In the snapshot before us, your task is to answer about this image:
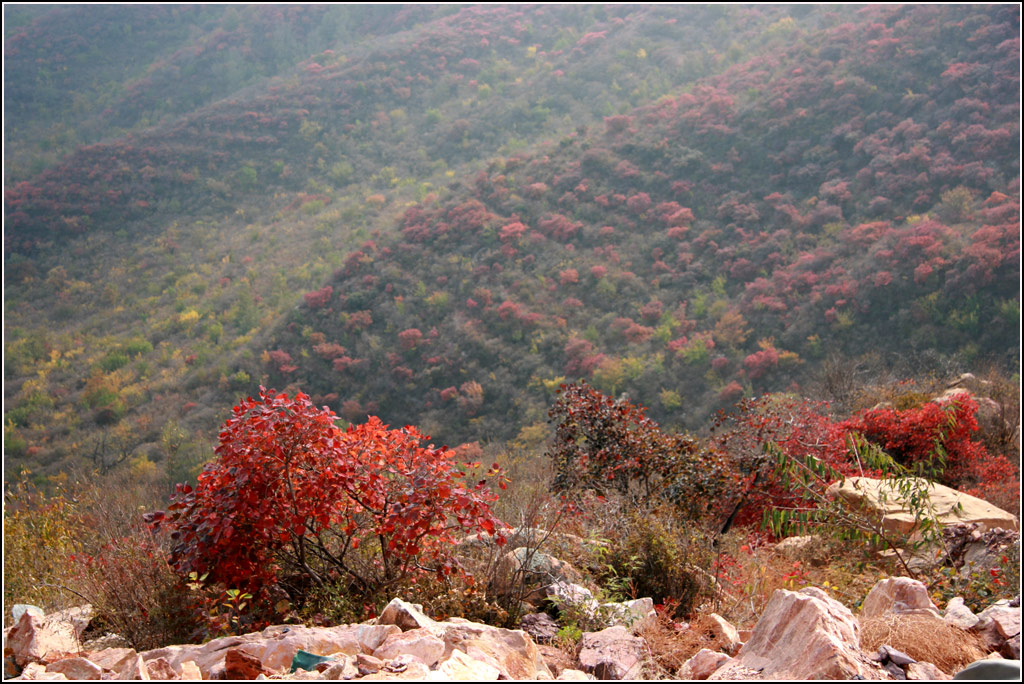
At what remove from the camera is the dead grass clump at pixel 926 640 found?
3.01 metres

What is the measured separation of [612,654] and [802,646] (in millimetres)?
880

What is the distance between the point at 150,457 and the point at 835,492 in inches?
524

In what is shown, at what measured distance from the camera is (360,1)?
39.4 metres

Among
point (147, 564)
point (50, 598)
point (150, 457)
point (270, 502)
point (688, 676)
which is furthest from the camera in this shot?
point (150, 457)

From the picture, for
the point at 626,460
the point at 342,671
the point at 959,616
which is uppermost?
the point at 342,671

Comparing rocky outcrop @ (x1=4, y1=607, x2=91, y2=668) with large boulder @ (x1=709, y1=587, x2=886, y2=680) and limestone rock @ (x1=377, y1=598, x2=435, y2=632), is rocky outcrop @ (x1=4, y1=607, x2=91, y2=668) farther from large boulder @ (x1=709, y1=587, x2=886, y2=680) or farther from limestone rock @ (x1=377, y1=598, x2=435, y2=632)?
large boulder @ (x1=709, y1=587, x2=886, y2=680)

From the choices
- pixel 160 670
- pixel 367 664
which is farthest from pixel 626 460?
pixel 160 670

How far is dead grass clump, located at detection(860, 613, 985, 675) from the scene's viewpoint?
3.01 meters

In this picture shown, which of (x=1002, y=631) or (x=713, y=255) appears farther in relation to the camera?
(x=713, y=255)

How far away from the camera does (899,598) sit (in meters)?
3.77

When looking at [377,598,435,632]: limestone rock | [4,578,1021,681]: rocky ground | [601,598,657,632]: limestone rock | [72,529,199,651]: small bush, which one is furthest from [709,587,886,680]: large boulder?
[72,529,199,651]: small bush

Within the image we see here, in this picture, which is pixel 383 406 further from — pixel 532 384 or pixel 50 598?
pixel 50 598

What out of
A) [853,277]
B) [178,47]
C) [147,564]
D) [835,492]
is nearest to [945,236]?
[853,277]

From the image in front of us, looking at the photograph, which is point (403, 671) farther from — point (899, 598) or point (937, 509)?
point (937, 509)
